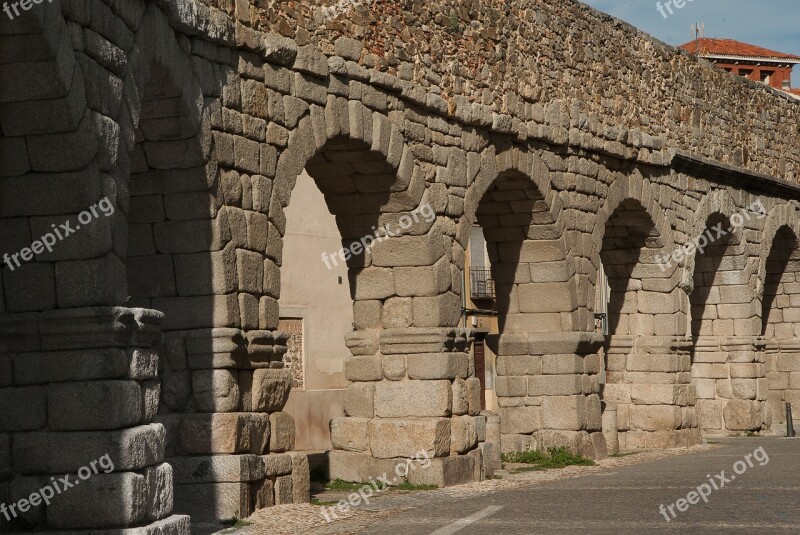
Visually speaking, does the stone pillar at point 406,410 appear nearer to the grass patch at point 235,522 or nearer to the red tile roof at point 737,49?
the grass patch at point 235,522

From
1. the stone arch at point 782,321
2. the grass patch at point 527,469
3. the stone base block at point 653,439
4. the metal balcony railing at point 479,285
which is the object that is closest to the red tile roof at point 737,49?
the metal balcony railing at point 479,285

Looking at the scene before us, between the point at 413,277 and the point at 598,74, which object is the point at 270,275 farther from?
the point at 598,74

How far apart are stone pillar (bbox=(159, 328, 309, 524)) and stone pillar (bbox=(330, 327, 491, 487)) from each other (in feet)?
6.86

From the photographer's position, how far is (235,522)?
28.5ft

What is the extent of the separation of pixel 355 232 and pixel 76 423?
→ 529cm

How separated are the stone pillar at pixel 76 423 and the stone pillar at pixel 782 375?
17217 millimetres

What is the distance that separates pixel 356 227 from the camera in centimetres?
1180

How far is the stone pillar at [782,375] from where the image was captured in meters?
22.4

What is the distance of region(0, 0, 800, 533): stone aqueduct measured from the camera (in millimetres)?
6855

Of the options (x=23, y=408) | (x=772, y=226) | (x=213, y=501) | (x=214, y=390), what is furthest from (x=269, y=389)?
(x=772, y=226)

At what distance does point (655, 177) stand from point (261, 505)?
894 cm

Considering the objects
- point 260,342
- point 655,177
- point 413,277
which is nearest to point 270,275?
point 260,342

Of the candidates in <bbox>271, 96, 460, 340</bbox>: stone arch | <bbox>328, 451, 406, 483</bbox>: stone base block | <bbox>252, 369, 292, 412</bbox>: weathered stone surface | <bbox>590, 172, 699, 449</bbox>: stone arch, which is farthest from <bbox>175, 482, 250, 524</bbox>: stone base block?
<bbox>590, 172, 699, 449</bbox>: stone arch

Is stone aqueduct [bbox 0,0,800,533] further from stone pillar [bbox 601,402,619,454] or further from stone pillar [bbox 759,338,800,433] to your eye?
stone pillar [bbox 759,338,800,433]
